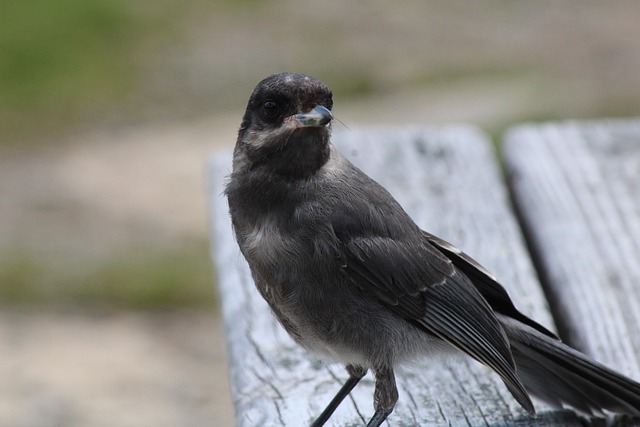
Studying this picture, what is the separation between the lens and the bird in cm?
331

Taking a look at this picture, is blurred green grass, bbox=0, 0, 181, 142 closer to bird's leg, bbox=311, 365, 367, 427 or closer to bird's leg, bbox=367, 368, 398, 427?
bird's leg, bbox=311, 365, 367, 427

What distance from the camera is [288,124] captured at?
3.37m

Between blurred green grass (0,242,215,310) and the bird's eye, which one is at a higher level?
the bird's eye

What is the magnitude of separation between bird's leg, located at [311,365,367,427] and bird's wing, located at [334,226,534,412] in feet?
0.74

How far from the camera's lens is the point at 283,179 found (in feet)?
11.4

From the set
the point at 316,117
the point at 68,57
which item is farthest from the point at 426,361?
the point at 68,57

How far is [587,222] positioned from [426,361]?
1.14 m

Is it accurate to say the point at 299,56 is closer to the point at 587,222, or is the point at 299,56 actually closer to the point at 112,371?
the point at 112,371

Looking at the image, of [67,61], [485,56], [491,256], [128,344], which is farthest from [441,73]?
[491,256]

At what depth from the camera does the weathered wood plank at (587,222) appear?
3.68m

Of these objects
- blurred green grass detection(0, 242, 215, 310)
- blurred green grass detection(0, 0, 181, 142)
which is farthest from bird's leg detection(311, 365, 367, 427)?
blurred green grass detection(0, 0, 181, 142)

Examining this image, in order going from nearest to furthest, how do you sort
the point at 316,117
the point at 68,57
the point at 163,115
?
the point at 316,117, the point at 163,115, the point at 68,57

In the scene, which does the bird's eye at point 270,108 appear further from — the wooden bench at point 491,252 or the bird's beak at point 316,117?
the wooden bench at point 491,252

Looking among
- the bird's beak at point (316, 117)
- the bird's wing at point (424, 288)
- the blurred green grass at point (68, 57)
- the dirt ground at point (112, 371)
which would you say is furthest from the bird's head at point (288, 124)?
the blurred green grass at point (68, 57)
